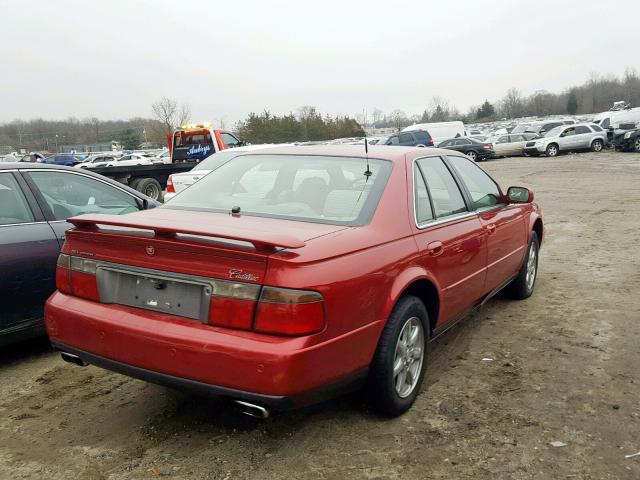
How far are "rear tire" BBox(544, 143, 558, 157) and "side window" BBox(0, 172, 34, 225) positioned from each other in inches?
1198

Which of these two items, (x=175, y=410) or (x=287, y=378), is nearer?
(x=287, y=378)

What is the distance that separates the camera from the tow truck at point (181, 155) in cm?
1631

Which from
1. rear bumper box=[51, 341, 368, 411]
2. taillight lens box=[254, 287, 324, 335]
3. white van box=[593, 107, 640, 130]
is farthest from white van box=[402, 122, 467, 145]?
taillight lens box=[254, 287, 324, 335]

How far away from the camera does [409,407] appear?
134 inches

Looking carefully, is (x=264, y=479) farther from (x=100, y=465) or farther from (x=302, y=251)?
(x=302, y=251)

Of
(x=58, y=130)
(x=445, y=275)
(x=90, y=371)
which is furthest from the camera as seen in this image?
(x=58, y=130)

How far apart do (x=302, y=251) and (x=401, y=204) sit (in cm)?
98

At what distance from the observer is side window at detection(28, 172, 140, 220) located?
4.56 metres

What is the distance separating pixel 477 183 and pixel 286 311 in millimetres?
2738

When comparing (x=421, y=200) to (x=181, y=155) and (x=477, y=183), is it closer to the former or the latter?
(x=477, y=183)

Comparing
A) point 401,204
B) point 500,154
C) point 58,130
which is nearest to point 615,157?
point 500,154

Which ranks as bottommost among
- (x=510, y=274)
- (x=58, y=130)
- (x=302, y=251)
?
(x=510, y=274)

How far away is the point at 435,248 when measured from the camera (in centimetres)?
354

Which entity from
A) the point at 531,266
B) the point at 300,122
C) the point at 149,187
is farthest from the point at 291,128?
the point at 531,266
